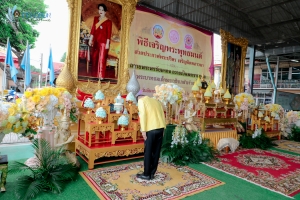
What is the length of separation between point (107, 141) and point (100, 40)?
2.81 m

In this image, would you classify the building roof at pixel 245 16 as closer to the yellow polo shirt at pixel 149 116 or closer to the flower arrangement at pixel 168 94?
the flower arrangement at pixel 168 94

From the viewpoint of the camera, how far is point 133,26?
5.39 metres

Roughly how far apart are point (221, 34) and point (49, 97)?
6881 mm

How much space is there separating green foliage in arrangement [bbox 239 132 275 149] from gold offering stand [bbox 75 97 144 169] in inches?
Answer: 108

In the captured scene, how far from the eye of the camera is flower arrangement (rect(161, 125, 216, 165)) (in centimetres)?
325

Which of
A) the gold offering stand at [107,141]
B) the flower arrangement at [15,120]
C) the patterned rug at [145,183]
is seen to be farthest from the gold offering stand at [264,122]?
the flower arrangement at [15,120]

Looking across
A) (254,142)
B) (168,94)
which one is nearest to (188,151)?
(168,94)

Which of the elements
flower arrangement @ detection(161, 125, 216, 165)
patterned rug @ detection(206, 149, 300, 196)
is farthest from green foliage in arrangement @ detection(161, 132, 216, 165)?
patterned rug @ detection(206, 149, 300, 196)

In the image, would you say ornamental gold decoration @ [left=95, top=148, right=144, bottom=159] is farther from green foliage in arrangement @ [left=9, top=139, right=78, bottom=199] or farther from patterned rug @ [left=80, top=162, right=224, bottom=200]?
green foliage in arrangement @ [left=9, top=139, right=78, bottom=199]

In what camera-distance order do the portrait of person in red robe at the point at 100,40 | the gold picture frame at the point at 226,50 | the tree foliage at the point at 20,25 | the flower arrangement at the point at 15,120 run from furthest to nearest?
1. the tree foliage at the point at 20,25
2. the gold picture frame at the point at 226,50
3. the portrait of person in red robe at the point at 100,40
4. the flower arrangement at the point at 15,120

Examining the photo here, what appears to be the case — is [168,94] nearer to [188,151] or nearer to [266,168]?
[188,151]

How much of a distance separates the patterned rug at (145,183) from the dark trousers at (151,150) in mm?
160

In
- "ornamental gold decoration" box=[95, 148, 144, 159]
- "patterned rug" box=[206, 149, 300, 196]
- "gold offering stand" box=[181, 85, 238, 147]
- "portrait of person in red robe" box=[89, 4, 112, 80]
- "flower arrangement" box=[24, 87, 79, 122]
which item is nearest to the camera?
"flower arrangement" box=[24, 87, 79, 122]

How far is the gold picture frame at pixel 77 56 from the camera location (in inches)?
171
